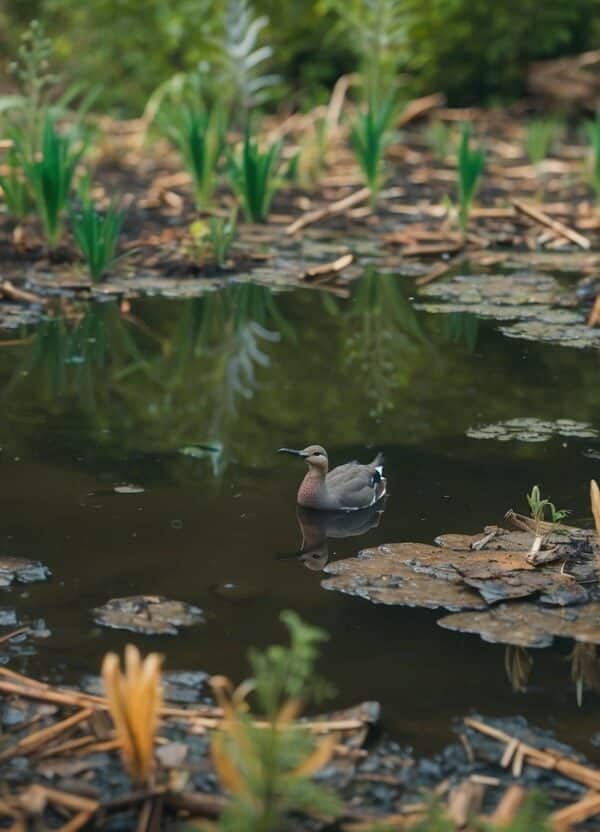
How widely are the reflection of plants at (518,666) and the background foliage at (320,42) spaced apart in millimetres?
9096

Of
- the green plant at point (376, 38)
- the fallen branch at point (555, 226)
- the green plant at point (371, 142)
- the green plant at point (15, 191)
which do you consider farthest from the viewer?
the green plant at point (376, 38)

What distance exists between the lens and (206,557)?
13.9 ft

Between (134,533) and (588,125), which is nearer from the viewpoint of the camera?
(134,533)

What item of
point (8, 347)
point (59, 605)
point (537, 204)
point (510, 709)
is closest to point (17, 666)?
point (59, 605)

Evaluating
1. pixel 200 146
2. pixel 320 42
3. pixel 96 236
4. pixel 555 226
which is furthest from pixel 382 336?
pixel 320 42

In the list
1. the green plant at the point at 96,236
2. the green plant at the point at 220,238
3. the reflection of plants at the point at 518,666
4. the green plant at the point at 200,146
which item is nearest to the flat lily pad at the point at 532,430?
the reflection of plants at the point at 518,666

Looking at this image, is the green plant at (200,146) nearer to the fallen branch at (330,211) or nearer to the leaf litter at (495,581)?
the fallen branch at (330,211)

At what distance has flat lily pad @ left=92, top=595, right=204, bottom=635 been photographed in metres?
3.78

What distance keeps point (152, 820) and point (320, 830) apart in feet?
1.05

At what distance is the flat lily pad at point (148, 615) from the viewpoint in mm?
3781

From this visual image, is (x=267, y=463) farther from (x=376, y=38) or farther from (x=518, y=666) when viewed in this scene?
(x=376, y=38)

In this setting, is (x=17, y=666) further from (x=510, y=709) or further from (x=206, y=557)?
(x=510, y=709)

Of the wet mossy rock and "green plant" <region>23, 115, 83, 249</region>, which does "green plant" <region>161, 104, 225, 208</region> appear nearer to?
"green plant" <region>23, 115, 83, 249</region>

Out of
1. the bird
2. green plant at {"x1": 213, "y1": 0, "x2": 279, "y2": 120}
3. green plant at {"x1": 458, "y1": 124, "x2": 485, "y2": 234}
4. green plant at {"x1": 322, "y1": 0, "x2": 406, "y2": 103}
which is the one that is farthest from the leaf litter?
green plant at {"x1": 213, "y1": 0, "x2": 279, "y2": 120}
